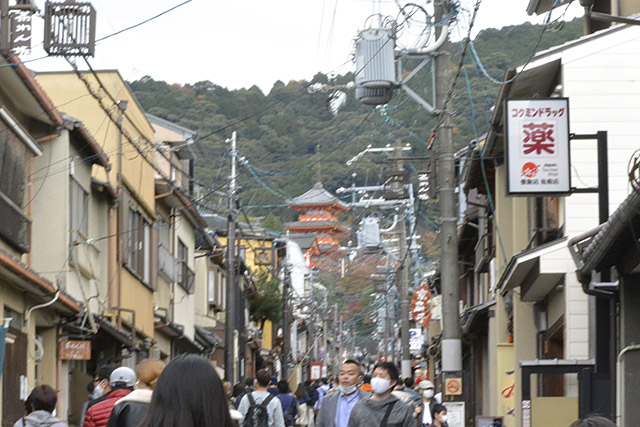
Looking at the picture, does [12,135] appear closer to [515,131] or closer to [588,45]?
[515,131]

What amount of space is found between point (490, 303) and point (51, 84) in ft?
36.1

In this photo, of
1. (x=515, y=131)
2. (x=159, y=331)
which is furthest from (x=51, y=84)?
(x=515, y=131)

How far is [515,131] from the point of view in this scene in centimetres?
1516

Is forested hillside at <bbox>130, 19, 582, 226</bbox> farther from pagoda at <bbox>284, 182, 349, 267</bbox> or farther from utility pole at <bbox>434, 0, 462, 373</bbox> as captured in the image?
pagoda at <bbox>284, 182, 349, 267</bbox>

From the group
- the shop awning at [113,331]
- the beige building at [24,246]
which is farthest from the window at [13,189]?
the shop awning at [113,331]

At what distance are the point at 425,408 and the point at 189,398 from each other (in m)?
17.0

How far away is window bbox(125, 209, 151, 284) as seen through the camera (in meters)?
26.3

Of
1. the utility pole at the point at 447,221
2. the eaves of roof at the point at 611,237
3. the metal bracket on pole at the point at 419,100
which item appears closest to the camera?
the eaves of roof at the point at 611,237

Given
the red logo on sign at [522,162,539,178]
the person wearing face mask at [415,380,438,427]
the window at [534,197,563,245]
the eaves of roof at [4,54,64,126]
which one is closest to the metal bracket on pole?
the window at [534,197,563,245]

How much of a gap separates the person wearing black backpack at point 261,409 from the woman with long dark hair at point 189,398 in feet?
29.6

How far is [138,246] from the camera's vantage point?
27.5 metres

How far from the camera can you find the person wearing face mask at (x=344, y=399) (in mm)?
12180

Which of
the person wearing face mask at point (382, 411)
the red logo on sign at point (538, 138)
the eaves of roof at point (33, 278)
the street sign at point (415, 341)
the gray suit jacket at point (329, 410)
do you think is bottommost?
the street sign at point (415, 341)

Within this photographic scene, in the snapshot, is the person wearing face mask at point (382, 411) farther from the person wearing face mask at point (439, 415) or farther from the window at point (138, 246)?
the window at point (138, 246)
